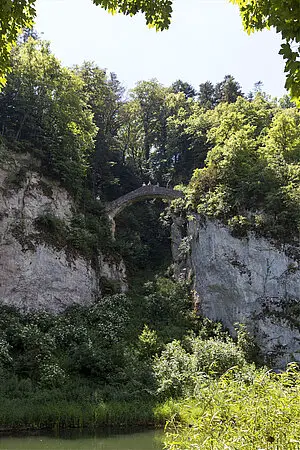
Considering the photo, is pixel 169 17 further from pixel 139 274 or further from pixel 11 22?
pixel 139 274

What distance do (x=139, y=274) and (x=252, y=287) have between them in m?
9.76

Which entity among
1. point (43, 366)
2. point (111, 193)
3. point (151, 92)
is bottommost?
point (43, 366)

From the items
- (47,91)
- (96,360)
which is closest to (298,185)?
(96,360)

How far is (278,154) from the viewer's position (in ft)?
71.8

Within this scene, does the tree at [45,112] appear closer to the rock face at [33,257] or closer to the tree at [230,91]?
the rock face at [33,257]

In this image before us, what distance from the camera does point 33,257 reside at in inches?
818

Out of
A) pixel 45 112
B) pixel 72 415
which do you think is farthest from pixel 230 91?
pixel 72 415

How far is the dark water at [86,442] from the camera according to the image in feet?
34.3

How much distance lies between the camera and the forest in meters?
12.3

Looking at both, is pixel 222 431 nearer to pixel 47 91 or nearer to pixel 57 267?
pixel 57 267

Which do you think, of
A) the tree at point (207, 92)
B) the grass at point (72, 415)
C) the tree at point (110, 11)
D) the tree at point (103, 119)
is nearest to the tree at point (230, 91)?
the tree at point (207, 92)

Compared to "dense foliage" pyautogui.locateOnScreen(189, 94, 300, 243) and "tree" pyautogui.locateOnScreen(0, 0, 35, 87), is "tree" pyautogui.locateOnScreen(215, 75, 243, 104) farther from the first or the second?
"tree" pyautogui.locateOnScreen(0, 0, 35, 87)

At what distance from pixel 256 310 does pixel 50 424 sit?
34.2 feet

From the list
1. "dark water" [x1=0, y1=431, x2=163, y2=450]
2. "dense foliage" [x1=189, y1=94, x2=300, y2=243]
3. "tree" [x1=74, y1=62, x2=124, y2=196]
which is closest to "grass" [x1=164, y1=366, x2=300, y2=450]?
"dark water" [x1=0, y1=431, x2=163, y2=450]
